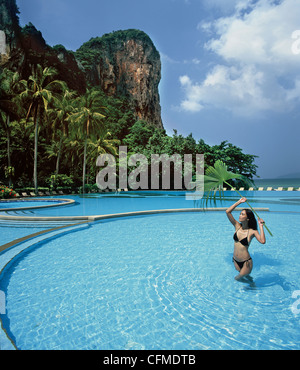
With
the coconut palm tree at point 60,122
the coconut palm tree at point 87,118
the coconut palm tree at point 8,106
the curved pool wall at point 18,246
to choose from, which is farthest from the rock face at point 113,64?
the curved pool wall at point 18,246

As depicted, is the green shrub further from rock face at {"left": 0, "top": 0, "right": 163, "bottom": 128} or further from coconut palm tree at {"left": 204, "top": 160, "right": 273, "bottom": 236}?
rock face at {"left": 0, "top": 0, "right": 163, "bottom": 128}

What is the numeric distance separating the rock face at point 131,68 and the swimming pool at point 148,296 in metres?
64.2

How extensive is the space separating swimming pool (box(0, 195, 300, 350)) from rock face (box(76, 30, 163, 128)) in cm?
6417

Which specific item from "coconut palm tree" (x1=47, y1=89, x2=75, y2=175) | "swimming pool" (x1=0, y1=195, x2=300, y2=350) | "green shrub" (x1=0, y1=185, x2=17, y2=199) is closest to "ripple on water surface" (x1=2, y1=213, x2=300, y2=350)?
"swimming pool" (x1=0, y1=195, x2=300, y2=350)

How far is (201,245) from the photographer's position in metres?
7.20

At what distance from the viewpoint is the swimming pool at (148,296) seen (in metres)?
2.89

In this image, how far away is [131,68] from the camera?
238 ft

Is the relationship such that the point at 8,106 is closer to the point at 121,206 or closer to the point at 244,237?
the point at 121,206

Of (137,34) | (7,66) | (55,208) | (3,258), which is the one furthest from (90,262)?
(137,34)

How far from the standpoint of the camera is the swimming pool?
2891 millimetres

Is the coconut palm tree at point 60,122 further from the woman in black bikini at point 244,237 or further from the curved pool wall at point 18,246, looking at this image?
the woman in black bikini at point 244,237

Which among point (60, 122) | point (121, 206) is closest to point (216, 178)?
Answer: point (121, 206)

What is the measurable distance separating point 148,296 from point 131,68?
7707 centimetres
